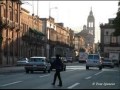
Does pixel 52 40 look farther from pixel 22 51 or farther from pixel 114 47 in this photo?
pixel 22 51

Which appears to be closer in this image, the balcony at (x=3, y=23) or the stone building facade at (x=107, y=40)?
the balcony at (x=3, y=23)

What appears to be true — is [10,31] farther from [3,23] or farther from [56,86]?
[56,86]

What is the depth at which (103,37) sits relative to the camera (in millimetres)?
158250

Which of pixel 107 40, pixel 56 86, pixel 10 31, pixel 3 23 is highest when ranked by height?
pixel 107 40

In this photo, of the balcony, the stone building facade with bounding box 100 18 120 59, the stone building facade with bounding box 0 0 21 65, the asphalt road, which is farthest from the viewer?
the stone building facade with bounding box 100 18 120 59

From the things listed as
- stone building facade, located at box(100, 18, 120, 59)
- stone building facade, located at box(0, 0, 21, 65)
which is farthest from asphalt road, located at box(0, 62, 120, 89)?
stone building facade, located at box(100, 18, 120, 59)

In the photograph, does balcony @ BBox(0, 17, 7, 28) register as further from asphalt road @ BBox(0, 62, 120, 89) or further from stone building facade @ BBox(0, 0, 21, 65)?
asphalt road @ BBox(0, 62, 120, 89)

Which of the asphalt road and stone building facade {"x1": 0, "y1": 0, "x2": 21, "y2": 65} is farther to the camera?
stone building facade {"x1": 0, "y1": 0, "x2": 21, "y2": 65}

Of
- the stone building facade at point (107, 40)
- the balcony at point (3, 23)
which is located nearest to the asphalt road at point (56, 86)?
the balcony at point (3, 23)

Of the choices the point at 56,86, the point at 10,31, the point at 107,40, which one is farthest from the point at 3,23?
the point at 107,40

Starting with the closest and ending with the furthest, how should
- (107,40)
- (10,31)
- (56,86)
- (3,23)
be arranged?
1. (56,86)
2. (3,23)
3. (10,31)
4. (107,40)

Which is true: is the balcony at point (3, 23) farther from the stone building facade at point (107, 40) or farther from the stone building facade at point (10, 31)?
the stone building facade at point (107, 40)

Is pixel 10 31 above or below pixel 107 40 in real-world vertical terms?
below

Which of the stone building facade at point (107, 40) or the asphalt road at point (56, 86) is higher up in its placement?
the stone building facade at point (107, 40)
